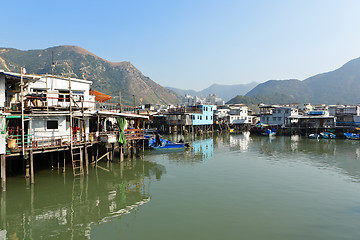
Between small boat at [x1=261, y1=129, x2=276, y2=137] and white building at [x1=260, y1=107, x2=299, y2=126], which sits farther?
white building at [x1=260, y1=107, x2=299, y2=126]

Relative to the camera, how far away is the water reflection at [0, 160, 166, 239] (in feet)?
40.2

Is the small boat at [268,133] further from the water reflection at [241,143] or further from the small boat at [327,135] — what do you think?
the small boat at [327,135]

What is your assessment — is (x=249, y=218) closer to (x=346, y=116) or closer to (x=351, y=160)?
(x=351, y=160)

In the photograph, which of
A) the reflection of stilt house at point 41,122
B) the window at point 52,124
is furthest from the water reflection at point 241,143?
the window at point 52,124

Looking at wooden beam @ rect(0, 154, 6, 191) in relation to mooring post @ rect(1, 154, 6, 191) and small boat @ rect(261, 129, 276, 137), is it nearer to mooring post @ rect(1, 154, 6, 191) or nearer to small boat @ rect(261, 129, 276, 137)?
mooring post @ rect(1, 154, 6, 191)

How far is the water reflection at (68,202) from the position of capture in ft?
40.2

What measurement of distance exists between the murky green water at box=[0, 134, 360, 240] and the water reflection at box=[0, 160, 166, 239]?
58 millimetres

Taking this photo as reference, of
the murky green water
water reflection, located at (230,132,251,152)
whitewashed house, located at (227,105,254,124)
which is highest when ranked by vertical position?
whitewashed house, located at (227,105,254,124)

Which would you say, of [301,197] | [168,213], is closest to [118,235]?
[168,213]

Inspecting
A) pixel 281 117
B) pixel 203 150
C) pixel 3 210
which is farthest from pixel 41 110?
pixel 281 117

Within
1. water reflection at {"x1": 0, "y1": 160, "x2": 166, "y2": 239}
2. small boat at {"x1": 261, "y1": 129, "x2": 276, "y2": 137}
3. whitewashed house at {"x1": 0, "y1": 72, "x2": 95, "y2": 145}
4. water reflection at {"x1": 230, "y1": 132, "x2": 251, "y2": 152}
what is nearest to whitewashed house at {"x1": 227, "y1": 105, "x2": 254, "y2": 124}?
small boat at {"x1": 261, "y1": 129, "x2": 276, "y2": 137}

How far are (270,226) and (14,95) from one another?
26654 millimetres

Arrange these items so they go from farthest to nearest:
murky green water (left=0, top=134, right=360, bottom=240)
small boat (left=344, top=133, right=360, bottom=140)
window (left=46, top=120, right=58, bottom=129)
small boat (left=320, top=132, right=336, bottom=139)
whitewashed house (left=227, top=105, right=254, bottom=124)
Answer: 1. whitewashed house (left=227, top=105, right=254, bottom=124)
2. small boat (left=320, top=132, right=336, bottom=139)
3. small boat (left=344, top=133, right=360, bottom=140)
4. window (left=46, top=120, right=58, bottom=129)
5. murky green water (left=0, top=134, right=360, bottom=240)

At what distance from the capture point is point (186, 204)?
15250mm
